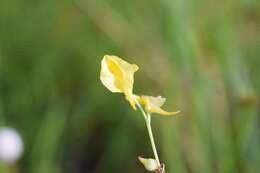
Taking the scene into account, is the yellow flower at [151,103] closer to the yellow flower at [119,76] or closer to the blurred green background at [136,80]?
the yellow flower at [119,76]

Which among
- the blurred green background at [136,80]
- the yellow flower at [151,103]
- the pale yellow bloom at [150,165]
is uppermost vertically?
the blurred green background at [136,80]

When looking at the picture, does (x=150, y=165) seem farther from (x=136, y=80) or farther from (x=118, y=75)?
(x=136, y=80)

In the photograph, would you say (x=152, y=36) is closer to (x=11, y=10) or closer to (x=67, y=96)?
(x=67, y=96)

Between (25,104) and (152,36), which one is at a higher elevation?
(152,36)

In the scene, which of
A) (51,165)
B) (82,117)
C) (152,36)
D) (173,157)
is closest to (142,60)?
(152,36)

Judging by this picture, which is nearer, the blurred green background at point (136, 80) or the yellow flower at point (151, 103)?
the yellow flower at point (151, 103)

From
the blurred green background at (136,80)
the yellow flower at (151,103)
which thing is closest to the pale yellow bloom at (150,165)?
the yellow flower at (151,103)

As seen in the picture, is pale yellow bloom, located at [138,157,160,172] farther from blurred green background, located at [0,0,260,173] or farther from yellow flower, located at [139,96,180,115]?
blurred green background, located at [0,0,260,173]
